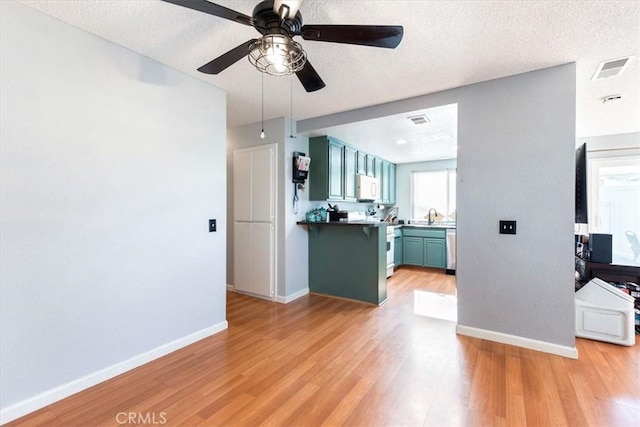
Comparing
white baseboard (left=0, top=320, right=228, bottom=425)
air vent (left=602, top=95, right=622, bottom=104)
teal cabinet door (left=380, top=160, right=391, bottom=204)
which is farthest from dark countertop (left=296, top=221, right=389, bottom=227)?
air vent (left=602, top=95, right=622, bottom=104)

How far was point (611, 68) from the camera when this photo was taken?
7.78 feet

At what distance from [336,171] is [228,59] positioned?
268cm

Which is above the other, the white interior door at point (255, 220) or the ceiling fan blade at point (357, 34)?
the ceiling fan blade at point (357, 34)

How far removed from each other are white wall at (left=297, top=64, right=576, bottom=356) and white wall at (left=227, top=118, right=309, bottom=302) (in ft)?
6.35

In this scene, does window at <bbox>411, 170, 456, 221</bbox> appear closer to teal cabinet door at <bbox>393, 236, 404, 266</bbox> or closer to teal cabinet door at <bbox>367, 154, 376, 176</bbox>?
teal cabinet door at <bbox>393, 236, 404, 266</bbox>

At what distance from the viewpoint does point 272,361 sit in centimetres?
226

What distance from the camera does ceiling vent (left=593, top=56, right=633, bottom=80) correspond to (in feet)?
7.40

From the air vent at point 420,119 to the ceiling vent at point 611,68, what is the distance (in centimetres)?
144

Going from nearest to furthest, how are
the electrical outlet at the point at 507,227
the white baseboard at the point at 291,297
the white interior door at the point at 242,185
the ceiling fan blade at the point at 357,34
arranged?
the ceiling fan blade at the point at 357,34, the electrical outlet at the point at 507,227, the white baseboard at the point at 291,297, the white interior door at the point at 242,185

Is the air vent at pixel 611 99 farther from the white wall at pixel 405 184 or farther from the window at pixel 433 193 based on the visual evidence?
the white wall at pixel 405 184

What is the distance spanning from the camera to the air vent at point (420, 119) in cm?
323

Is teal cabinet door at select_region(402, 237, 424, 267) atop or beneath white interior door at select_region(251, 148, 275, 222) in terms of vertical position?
beneath

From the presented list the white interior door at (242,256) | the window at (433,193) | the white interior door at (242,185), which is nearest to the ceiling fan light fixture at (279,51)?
the white interior door at (242,185)

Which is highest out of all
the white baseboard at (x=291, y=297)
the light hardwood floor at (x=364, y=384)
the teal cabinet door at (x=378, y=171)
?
the teal cabinet door at (x=378, y=171)
